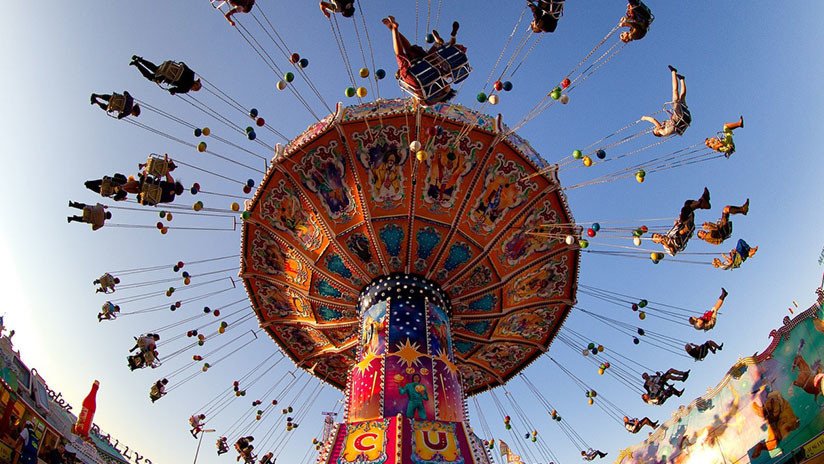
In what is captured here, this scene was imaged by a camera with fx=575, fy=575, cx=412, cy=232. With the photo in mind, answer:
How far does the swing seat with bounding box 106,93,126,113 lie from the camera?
1005 cm

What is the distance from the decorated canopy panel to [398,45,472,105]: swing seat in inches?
106

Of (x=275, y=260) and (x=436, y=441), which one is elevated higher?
(x=275, y=260)

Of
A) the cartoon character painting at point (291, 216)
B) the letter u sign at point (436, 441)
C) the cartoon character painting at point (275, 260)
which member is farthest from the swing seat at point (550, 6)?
the cartoon character painting at point (275, 260)

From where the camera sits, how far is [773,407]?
49.8 ft

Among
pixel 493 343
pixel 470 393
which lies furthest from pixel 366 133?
pixel 470 393

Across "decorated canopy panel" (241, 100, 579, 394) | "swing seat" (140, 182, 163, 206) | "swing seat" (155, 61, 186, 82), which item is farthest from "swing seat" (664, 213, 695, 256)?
"swing seat" (140, 182, 163, 206)

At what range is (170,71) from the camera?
384 inches

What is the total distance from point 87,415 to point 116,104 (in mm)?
11883

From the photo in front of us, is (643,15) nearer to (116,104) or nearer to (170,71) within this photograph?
(170,71)

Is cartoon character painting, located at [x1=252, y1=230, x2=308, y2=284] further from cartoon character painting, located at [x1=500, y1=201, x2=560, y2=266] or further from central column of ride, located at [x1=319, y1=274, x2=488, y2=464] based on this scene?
cartoon character painting, located at [x1=500, y1=201, x2=560, y2=266]

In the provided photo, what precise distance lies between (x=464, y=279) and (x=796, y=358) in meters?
8.94

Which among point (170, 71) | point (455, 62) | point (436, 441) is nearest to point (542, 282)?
point (436, 441)

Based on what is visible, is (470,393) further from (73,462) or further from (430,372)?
(73,462)

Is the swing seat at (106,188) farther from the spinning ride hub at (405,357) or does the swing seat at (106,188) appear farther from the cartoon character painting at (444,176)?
the cartoon character painting at (444,176)
